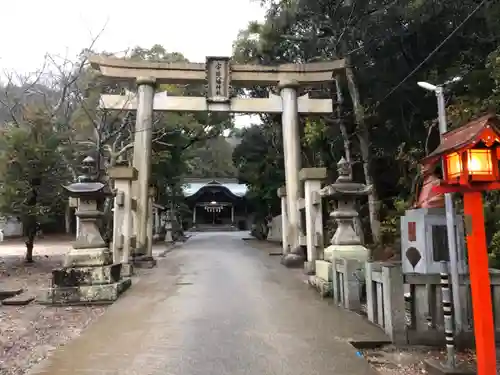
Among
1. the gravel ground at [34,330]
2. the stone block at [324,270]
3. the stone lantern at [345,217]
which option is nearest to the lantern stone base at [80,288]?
the gravel ground at [34,330]

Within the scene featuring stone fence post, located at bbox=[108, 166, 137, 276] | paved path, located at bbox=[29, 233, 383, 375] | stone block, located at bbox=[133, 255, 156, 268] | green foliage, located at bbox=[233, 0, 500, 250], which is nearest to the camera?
paved path, located at bbox=[29, 233, 383, 375]

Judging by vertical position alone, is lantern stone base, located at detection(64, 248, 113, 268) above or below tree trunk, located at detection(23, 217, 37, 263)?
below

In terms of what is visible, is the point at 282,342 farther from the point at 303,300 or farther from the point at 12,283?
the point at 12,283

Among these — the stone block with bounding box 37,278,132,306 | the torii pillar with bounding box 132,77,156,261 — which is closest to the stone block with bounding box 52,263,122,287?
the stone block with bounding box 37,278,132,306

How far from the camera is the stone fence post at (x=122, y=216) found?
41.4 ft

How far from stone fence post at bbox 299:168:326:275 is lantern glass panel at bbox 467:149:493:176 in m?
7.57

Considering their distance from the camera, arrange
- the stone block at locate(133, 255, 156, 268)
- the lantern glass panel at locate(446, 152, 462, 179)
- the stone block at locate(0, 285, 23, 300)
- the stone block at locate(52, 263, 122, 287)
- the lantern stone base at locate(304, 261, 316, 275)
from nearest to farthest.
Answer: the lantern glass panel at locate(446, 152, 462, 179) < the stone block at locate(52, 263, 122, 287) < the stone block at locate(0, 285, 23, 300) < the lantern stone base at locate(304, 261, 316, 275) < the stone block at locate(133, 255, 156, 268)

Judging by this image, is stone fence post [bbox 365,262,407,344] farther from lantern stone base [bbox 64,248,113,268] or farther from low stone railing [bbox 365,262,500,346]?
lantern stone base [bbox 64,248,113,268]

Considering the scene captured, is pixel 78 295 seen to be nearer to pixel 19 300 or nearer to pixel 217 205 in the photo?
pixel 19 300

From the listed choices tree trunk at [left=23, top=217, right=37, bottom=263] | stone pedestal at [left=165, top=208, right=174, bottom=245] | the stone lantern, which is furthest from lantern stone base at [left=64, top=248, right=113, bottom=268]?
stone pedestal at [left=165, top=208, right=174, bottom=245]

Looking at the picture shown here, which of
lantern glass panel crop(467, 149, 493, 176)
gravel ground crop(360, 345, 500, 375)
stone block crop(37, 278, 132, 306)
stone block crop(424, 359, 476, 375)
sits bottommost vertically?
gravel ground crop(360, 345, 500, 375)

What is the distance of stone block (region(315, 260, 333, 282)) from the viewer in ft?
29.9

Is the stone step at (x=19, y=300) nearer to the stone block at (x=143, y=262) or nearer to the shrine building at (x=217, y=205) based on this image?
the stone block at (x=143, y=262)

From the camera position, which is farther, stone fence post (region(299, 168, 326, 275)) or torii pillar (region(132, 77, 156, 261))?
torii pillar (region(132, 77, 156, 261))
